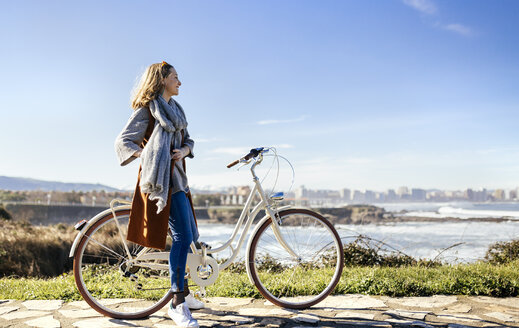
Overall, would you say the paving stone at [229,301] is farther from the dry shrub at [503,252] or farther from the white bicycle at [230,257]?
the dry shrub at [503,252]

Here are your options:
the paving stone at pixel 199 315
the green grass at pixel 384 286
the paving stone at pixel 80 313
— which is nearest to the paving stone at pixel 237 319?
the paving stone at pixel 199 315

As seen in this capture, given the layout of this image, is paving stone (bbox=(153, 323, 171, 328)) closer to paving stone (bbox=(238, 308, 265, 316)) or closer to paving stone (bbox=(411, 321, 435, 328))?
paving stone (bbox=(238, 308, 265, 316))

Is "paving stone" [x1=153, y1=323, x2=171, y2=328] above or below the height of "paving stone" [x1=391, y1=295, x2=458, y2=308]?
below

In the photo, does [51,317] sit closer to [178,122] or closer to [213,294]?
[213,294]

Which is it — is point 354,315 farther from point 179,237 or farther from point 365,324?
point 179,237

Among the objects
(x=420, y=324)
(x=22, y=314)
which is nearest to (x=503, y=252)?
(x=420, y=324)

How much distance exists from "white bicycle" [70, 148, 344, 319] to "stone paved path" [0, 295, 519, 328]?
12cm

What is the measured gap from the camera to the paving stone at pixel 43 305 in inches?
130

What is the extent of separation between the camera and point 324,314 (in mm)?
2996

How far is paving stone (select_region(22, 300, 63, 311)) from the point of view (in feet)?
10.8

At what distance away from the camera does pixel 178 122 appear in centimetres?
284

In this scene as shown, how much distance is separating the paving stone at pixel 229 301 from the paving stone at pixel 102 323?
700 millimetres

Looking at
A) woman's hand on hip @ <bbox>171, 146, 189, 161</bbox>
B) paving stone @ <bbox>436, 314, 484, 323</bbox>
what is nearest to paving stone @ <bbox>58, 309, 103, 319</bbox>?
woman's hand on hip @ <bbox>171, 146, 189, 161</bbox>

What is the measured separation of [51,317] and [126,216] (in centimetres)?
90
